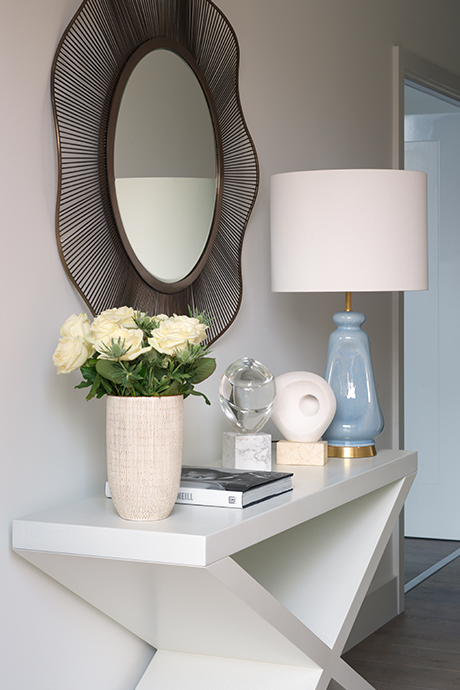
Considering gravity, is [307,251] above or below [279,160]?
below

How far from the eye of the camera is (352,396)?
6.78 feet

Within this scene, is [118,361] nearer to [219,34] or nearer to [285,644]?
[285,644]

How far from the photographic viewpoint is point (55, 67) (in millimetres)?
1517

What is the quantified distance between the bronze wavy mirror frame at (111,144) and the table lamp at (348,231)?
0.14 m

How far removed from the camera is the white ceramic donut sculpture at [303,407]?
1.93 metres

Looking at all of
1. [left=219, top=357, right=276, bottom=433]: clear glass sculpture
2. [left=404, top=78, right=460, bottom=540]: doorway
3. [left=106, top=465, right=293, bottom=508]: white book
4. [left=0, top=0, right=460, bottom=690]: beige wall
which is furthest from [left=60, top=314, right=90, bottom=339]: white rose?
[left=404, top=78, right=460, bottom=540]: doorway

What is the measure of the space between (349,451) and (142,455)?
2.73 feet

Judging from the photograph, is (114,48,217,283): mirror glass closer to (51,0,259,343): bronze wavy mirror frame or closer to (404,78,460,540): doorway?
(51,0,259,343): bronze wavy mirror frame

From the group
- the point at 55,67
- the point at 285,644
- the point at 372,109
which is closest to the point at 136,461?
the point at 285,644

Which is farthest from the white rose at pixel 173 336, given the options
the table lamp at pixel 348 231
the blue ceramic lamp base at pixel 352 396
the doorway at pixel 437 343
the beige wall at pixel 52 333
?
the doorway at pixel 437 343

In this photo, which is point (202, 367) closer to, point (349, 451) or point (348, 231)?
point (348, 231)

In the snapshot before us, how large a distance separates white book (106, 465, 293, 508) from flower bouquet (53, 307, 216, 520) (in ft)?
0.31

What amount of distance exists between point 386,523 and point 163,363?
0.89 meters

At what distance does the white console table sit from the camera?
1320 mm
